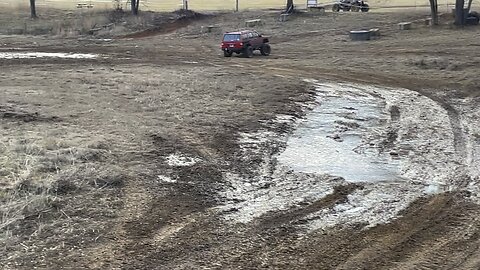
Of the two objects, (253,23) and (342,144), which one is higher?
(253,23)

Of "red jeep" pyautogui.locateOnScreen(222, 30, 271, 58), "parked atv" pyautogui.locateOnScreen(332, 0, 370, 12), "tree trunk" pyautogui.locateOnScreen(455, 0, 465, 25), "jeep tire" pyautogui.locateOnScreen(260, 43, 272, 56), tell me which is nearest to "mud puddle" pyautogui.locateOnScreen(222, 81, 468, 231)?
"red jeep" pyautogui.locateOnScreen(222, 30, 271, 58)

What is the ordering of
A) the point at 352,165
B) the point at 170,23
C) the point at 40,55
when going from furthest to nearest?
the point at 170,23 → the point at 40,55 → the point at 352,165

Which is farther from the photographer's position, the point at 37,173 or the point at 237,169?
the point at 237,169

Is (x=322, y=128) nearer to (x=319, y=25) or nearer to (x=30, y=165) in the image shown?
(x=30, y=165)

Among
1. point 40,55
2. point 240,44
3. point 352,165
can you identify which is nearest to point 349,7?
point 240,44

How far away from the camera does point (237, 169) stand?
43.8 ft

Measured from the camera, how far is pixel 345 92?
24.8 m

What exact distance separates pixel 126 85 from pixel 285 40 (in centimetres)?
2705

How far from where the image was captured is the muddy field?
919 centimetres

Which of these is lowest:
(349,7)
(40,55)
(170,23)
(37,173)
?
(40,55)

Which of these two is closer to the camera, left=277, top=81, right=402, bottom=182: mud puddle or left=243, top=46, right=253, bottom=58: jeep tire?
left=277, top=81, right=402, bottom=182: mud puddle

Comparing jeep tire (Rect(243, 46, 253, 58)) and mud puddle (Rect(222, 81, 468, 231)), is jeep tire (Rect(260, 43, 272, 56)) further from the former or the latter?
mud puddle (Rect(222, 81, 468, 231))

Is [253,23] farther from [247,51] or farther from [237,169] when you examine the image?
[237,169]

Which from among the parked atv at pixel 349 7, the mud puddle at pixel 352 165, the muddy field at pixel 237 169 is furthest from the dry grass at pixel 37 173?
the parked atv at pixel 349 7
